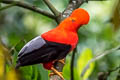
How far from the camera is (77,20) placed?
137cm

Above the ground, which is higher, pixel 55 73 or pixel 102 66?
pixel 55 73

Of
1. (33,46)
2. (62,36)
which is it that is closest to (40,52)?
(33,46)

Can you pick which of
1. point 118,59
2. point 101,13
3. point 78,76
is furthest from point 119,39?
point 78,76

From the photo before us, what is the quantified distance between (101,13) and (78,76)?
1.29 m

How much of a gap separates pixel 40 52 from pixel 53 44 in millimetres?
81

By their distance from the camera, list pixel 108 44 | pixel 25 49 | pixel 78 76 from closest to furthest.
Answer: pixel 25 49 → pixel 78 76 → pixel 108 44

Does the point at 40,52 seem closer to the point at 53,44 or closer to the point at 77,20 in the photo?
the point at 53,44

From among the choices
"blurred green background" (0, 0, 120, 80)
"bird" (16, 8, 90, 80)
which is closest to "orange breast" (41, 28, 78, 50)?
"bird" (16, 8, 90, 80)

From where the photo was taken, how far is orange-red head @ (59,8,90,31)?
4.38 ft

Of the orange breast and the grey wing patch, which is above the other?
the grey wing patch

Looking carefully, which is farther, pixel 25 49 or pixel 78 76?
pixel 78 76

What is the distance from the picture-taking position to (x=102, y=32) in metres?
3.03

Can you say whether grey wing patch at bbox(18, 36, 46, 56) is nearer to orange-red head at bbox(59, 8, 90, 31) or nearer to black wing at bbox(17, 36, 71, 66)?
black wing at bbox(17, 36, 71, 66)

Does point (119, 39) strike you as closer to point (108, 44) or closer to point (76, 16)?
point (108, 44)
